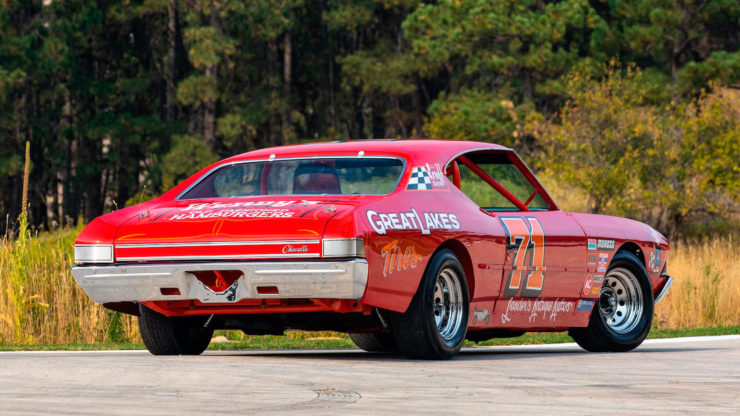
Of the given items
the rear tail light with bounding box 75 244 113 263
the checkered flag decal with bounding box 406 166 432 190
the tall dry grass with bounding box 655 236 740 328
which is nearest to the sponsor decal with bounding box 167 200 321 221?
the rear tail light with bounding box 75 244 113 263

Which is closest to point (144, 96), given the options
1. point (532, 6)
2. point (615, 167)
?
point (532, 6)

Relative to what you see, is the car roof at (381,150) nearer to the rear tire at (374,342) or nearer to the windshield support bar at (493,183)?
the windshield support bar at (493,183)

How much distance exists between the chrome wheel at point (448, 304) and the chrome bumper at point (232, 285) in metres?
1.02

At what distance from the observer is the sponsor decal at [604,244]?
10.8 m

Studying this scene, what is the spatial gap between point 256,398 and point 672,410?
2.02 meters

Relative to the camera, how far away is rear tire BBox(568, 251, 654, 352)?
1098 cm

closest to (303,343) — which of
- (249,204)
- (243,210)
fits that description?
(249,204)

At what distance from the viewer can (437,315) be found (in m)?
9.20

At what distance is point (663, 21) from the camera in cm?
4581

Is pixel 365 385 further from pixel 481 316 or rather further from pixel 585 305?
pixel 585 305

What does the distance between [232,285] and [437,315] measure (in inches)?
59.1

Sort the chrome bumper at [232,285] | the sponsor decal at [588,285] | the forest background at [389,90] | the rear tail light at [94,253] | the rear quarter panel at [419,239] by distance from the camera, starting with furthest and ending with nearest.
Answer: the forest background at [389,90], the sponsor decal at [588,285], the rear tail light at [94,253], the rear quarter panel at [419,239], the chrome bumper at [232,285]

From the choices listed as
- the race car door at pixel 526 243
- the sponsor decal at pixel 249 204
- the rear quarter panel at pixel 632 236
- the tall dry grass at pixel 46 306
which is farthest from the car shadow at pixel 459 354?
the tall dry grass at pixel 46 306

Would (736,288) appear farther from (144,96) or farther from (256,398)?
(144,96)
